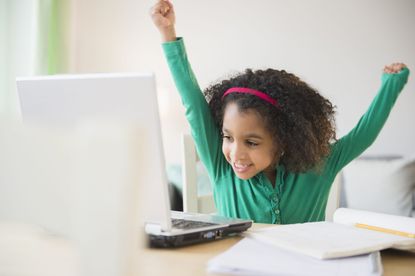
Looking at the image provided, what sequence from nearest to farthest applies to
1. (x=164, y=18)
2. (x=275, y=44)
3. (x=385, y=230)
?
(x=385, y=230) < (x=164, y=18) < (x=275, y=44)

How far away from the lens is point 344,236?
77cm

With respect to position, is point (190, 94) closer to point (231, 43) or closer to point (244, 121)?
point (244, 121)

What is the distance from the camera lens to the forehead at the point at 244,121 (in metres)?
1.14

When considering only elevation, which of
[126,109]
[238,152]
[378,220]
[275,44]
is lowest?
[378,220]

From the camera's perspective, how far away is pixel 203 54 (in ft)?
11.6

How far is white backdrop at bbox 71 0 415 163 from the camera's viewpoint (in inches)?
121

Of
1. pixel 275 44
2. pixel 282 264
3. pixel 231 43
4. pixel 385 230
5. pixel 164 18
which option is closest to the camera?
pixel 282 264

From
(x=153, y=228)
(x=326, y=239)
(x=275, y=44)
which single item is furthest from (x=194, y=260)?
(x=275, y=44)

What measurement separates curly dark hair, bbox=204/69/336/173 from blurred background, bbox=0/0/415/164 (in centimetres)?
200

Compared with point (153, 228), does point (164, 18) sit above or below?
above

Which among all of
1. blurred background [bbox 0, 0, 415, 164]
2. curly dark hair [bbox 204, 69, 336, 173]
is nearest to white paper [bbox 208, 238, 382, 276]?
curly dark hair [bbox 204, 69, 336, 173]

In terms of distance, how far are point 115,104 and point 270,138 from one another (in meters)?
0.62

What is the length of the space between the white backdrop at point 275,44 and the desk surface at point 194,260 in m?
2.53

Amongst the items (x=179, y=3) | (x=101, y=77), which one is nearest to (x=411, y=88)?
(x=179, y=3)
